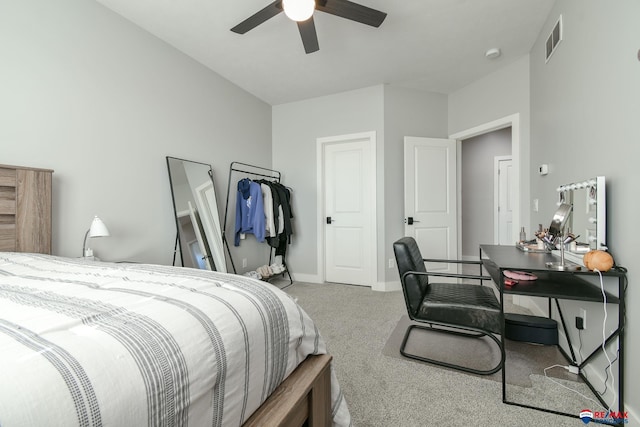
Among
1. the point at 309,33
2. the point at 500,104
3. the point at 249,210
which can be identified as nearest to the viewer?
the point at 309,33

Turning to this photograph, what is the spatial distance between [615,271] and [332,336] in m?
1.77

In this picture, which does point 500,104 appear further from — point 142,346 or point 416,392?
point 142,346

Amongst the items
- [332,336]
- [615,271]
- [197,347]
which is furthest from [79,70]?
[615,271]

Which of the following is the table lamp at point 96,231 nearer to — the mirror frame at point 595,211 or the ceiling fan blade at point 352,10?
the ceiling fan blade at point 352,10

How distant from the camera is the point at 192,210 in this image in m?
2.82

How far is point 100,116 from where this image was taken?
85.1 inches

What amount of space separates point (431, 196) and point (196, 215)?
2884 millimetres

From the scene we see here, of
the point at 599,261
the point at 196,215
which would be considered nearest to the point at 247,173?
the point at 196,215

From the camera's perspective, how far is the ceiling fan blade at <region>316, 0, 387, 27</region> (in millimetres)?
1860

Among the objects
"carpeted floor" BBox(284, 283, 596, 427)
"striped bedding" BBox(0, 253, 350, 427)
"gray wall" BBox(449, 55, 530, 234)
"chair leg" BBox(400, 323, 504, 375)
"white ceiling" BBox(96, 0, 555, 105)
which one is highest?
"white ceiling" BBox(96, 0, 555, 105)

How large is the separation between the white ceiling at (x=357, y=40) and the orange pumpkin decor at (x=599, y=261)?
2.05 m

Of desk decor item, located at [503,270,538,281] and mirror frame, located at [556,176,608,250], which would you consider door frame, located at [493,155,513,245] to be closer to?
mirror frame, located at [556,176,608,250]

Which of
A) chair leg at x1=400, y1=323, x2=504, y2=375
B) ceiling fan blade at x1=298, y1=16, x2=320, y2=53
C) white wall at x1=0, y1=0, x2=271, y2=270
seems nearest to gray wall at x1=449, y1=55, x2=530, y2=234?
chair leg at x1=400, y1=323, x2=504, y2=375

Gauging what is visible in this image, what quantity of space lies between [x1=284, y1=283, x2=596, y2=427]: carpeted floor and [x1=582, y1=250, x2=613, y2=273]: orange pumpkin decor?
749 mm
